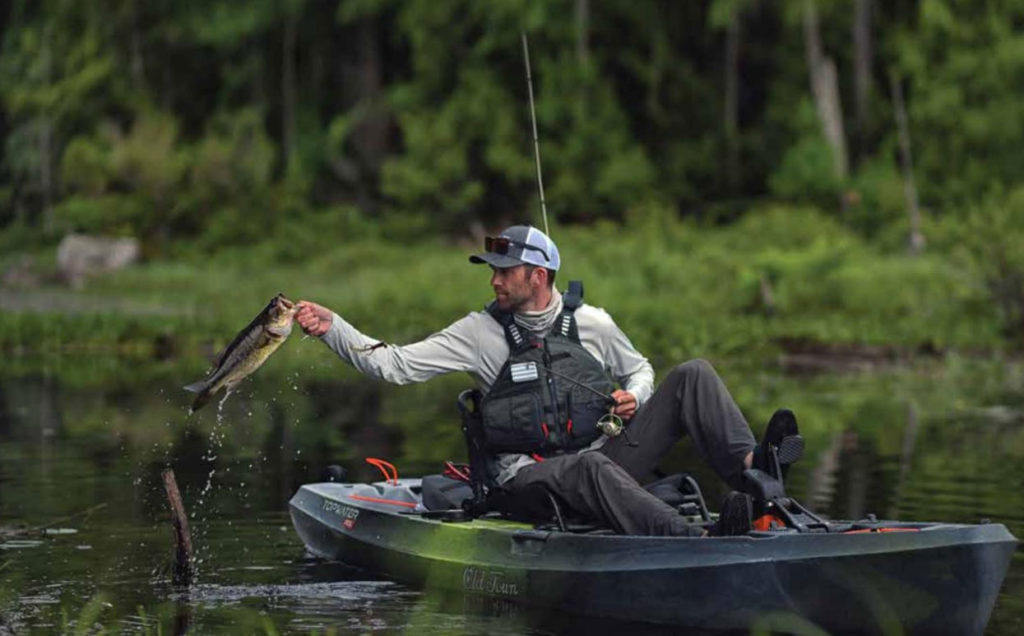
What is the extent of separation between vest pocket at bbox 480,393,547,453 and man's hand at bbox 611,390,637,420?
353 mm

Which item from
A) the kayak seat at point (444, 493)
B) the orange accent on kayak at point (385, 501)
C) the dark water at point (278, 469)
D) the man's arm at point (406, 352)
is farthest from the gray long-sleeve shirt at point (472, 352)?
the orange accent on kayak at point (385, 501)

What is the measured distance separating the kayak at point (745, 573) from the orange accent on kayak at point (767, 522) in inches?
1.4

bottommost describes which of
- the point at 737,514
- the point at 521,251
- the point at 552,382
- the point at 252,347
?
the point at 737,514

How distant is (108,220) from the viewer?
4069 cm

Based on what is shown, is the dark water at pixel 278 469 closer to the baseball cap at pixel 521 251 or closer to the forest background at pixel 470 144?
the baseball cap at pixel 521 251

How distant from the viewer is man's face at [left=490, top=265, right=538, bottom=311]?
10609mm

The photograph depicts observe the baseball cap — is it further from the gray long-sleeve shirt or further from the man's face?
the gray long-sleeve shirt

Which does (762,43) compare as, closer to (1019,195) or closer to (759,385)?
(1019,195)

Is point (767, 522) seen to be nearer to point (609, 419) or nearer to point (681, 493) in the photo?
point (681, 493)

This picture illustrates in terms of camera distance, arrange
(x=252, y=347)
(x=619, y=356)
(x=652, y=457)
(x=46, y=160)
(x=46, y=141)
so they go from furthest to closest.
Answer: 1. (x=46, y=141)
2. (x=46, y=160)
3. (x=619, y=356)
4. (x=652, y=457)
5. (x=252, y=347)

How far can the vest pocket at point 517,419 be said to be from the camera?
10.5m

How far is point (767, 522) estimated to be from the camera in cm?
977

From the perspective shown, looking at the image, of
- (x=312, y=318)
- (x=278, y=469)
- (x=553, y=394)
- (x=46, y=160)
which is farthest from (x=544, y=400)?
(x=46, y=160)

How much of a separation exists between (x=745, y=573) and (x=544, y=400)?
5.09 ft
